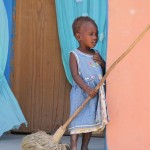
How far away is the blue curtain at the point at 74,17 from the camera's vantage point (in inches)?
213

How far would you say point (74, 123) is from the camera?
14.0 feet

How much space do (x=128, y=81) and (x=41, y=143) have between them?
0.97 meters

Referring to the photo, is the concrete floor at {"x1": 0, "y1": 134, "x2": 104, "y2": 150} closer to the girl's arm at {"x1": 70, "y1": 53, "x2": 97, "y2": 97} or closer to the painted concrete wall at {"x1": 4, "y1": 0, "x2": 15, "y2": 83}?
the painted concrete wall at {"x1": 4, "y1": 0, "x2": 15, "y2": 83}

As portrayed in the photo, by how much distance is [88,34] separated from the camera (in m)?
4.29

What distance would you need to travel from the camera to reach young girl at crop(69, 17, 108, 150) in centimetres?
424

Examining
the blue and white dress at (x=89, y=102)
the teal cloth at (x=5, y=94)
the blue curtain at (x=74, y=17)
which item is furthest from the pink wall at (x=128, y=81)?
the teal cloth at (x=5, y=94)

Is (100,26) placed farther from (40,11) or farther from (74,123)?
(74,123)

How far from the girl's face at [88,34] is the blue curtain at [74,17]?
3.36ft

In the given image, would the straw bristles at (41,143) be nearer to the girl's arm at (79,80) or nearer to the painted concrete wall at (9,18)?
the girl's arm at (79,80)

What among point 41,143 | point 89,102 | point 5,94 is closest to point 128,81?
point 89,102

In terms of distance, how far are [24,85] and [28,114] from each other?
0.36 meters

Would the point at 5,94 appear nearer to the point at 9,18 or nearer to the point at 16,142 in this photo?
the point at 16,142

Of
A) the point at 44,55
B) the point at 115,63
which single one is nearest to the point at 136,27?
the point at 115,63

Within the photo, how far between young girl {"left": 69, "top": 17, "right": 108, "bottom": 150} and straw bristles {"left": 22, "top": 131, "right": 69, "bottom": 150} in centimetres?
25
